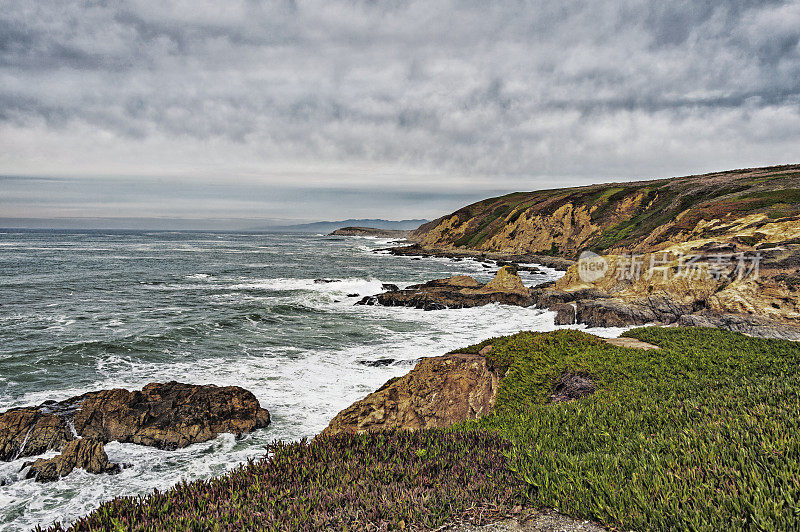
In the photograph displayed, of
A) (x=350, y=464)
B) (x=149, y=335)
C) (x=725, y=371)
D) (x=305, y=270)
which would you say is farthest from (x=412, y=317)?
(x=305, y=270)

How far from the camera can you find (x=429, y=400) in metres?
11.2

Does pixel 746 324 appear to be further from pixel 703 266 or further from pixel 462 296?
pixel 462 296

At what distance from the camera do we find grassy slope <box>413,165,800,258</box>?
45.2 metres

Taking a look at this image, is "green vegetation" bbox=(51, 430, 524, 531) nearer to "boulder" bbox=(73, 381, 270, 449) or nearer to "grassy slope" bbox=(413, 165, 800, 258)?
"boulder" bbox=(73, 381, 270, 449)

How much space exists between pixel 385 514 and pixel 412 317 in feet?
86.1

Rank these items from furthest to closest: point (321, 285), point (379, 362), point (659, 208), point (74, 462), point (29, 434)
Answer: point (659, 208), point (321, 285), point (379, 362), point (29, 434), point (74, 462)

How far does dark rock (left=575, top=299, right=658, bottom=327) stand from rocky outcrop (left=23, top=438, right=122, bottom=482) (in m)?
24.5

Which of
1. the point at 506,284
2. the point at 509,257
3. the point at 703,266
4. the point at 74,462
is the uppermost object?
the point at 703,266

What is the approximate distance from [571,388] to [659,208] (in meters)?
73.5

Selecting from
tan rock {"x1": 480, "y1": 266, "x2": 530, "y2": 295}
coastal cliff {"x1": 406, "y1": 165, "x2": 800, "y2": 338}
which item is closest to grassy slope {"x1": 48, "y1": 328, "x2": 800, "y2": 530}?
coastal cliff {"x1": 406, "y1": 165, "x2": 800, "y2": 338}

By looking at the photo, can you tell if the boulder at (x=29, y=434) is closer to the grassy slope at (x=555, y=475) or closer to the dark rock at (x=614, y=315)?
the grassy slope at (x=555, y=475)

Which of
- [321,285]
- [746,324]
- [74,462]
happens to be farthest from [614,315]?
[321,285]

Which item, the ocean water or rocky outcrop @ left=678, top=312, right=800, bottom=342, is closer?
the ocean water

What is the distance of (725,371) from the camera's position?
33.2 ft
